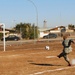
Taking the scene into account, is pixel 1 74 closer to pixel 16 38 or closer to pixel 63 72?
pixel 63 72

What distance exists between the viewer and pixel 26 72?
1280cm

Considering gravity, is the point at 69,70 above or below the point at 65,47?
below

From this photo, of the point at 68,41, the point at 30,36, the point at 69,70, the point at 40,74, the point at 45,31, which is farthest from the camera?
the point at 45,31

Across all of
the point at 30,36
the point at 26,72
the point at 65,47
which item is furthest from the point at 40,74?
the point at 30,36

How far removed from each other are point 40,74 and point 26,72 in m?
0.79

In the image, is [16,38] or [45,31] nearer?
[16,38]

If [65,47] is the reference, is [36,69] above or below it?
below

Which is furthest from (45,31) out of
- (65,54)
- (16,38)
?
(65,54)

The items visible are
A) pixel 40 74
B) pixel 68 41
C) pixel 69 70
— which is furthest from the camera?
pixel 68 41

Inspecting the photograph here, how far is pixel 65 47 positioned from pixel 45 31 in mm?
83953

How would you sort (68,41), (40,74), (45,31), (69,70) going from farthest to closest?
(45,31), (68,41), (69,70), (40,74)

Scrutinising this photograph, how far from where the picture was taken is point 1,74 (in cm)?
1254

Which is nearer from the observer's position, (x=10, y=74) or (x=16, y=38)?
(x=10, y=74)

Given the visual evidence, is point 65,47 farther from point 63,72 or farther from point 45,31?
point 45,31
